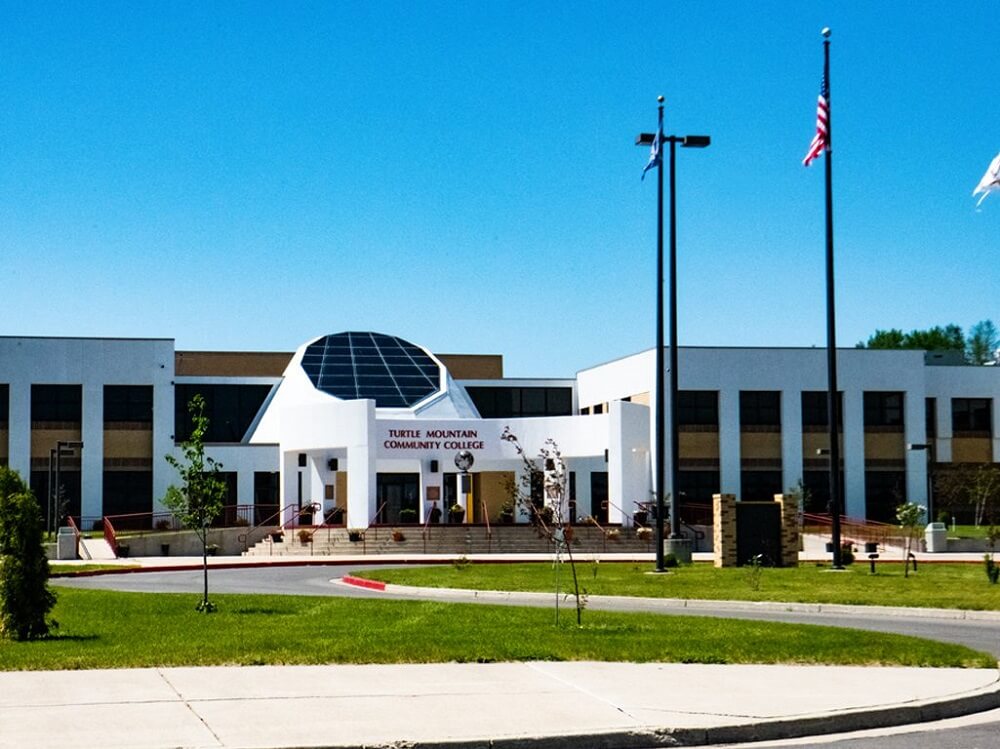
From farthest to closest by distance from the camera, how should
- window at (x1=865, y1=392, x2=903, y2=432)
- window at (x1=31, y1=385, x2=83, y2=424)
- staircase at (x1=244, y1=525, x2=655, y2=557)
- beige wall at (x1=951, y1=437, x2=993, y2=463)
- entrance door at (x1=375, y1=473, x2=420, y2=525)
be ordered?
beige wall at (x1=951, y1=437, x2=993, y2=463)
entrance door at (x1=375, y1=473, x2=420, y2=525)
window at (x1=31, y1=385, x2=83, y2=424)
window at (x1=865, y1=392, x2=903, y2=432)
staircase at (x1=244, y1=525, x2=655, y2=557)

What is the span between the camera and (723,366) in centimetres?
6606

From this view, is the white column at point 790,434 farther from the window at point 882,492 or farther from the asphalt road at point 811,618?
the asphalt road at point 811,618

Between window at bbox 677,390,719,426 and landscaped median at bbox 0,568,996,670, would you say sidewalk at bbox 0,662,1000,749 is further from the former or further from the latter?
window at bbox 677,390,719,426

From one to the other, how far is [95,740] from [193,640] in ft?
22.6

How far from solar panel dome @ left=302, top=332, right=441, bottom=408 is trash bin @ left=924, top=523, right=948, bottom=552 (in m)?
22.7

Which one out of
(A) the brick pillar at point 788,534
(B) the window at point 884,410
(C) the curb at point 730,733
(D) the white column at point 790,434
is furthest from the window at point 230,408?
(C) the curb at point 730,733

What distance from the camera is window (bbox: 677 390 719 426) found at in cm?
6606

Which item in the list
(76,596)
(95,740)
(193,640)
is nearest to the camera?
(95,740)

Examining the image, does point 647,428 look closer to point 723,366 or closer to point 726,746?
point 723,366

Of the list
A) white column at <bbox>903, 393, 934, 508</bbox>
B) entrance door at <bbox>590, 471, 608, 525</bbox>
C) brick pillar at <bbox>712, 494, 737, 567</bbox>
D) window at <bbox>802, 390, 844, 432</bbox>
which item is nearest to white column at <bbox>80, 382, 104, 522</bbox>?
entrance door at <bbox>590, 471, 608, 525</bbox>

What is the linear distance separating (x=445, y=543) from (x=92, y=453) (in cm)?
2228

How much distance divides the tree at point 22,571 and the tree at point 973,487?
55843 mm

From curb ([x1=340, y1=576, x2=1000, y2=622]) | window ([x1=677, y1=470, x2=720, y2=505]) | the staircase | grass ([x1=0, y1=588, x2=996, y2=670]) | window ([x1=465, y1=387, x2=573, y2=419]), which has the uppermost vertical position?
window ([x1=465, y1=387, x2=573, y2=419])

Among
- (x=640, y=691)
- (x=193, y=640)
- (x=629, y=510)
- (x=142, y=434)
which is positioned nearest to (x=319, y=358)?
(x=142, y=434)
